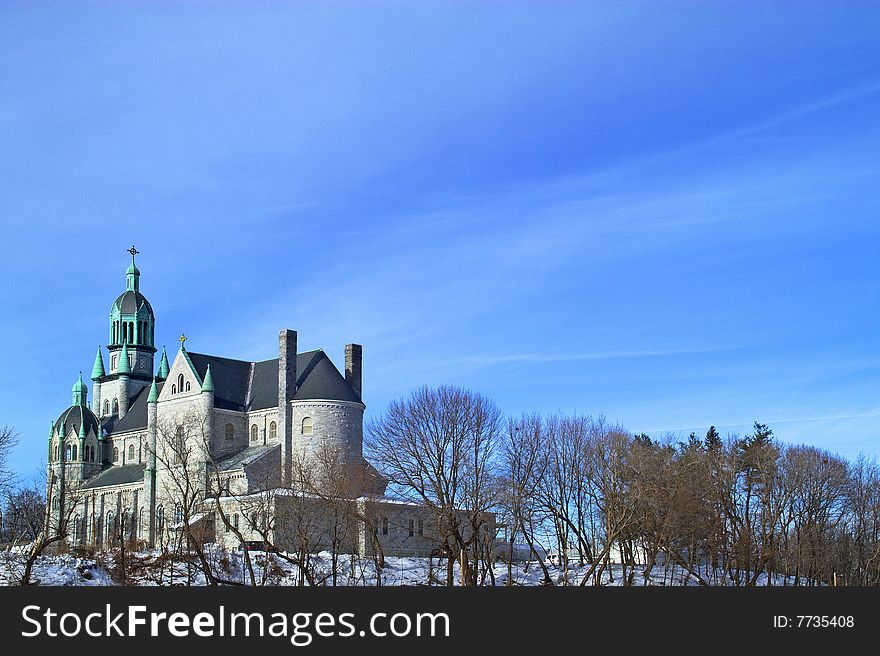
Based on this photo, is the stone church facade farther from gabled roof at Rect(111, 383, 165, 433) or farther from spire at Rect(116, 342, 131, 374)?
spire at Rect(116, 342, 131, 374)

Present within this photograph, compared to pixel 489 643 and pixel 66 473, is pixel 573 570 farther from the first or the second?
pixel 66 473

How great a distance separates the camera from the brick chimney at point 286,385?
99.5 metres

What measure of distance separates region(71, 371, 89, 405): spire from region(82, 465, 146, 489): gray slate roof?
1801cm

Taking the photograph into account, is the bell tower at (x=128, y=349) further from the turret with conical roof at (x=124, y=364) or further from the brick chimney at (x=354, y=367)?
the brick chimney at (x=354, y=367)

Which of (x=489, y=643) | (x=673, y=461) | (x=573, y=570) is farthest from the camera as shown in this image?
(x=673, y=461)

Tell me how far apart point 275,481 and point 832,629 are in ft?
220

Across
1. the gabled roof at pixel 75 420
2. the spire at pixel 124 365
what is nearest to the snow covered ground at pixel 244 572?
the gabled roof at pixel 75 420

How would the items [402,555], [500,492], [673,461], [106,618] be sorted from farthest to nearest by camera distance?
[402,555] → [673,461] → [500,492] → [106,618]

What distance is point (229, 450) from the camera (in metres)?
103

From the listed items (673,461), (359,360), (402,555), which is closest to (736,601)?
(673,461)

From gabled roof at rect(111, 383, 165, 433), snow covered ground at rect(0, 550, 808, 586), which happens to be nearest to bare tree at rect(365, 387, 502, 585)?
snow covered ground at rect(0, 550, 808, 586)

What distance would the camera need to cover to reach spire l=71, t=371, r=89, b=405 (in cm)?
13412

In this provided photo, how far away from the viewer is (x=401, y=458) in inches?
2889

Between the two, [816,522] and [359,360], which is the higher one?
[359,360]
